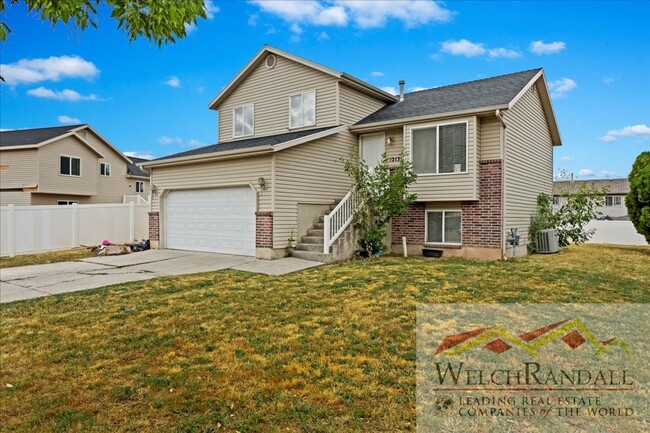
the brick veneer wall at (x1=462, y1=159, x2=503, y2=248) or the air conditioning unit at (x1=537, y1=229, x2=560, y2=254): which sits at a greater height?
the brick veneer wall at (x1=462, y1=159, x2=503, y2=248)

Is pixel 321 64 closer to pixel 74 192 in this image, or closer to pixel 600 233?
pixel 600 233

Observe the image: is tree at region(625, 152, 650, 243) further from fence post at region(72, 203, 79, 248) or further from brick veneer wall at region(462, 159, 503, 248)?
fence post at region(72, 203, 79, 248)

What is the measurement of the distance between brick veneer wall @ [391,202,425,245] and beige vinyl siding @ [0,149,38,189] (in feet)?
74.9

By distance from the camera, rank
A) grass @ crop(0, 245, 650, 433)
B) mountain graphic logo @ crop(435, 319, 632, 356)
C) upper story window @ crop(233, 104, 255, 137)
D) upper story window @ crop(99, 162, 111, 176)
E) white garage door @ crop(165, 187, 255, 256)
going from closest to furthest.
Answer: grass @ crop(0, 245, 650, 433)
mountain graphic logo @ crop(435, 319, 632, 356)
white garage door @ crop(165, 187, 255, 256)
upper story window @ crop(233, 104, 255, 137)
upper story window @ crop(99, 162, 111, 176)

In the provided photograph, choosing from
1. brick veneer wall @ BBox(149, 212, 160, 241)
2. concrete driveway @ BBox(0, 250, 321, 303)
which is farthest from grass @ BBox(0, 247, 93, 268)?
brick veneer wall @ BBox(149, 212, 160, 241)

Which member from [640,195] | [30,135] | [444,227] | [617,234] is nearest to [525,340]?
[444,227]

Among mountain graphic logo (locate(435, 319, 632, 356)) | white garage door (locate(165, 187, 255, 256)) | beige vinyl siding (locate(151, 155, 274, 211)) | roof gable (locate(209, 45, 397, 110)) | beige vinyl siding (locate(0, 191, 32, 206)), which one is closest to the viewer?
mountain graphic logo (locate(435, 319, 632, 356))

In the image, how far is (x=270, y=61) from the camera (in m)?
15.9

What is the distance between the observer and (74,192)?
26.8m

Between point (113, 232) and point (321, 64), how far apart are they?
11736 millimetres

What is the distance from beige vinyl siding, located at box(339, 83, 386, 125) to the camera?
14.4 m

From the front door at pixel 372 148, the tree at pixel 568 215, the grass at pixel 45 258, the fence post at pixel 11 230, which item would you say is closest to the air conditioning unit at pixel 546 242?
the tree at pixel 568 215

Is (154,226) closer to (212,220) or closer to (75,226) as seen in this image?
(212,220)

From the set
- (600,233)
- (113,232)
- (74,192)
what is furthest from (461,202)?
(74,192)
